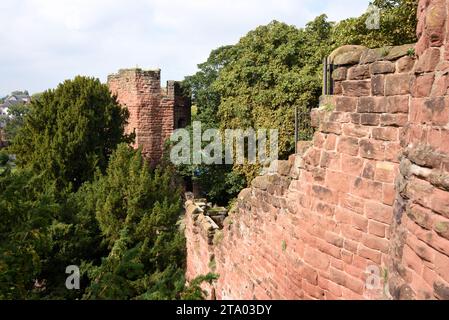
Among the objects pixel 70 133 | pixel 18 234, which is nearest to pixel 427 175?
pixel 18 234

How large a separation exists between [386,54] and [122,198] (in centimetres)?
922

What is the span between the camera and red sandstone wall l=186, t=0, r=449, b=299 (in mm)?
2879

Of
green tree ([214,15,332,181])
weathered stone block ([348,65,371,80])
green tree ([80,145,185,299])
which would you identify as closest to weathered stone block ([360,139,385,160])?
weathered stone block ([348,65,371,80])

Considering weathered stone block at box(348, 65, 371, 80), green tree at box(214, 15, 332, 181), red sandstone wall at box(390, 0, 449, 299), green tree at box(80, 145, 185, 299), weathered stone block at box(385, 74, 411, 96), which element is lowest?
green tree at box(80, 145, 185, 299)

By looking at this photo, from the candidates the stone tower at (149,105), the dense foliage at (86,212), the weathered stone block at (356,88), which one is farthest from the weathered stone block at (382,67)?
the stone tower at (149,105)

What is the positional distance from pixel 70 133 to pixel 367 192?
14374 millimetres

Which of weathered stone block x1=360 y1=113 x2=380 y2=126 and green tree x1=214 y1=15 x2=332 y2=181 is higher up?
green tree x1=214 y1=15 x2=332 y2=181

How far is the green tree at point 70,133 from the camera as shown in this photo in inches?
640

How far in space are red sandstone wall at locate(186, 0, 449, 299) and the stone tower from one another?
675 inches

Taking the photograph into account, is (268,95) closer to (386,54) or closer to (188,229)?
(188,229)

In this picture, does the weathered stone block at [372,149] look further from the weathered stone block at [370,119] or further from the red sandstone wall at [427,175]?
the red sandstone wall at [427,175]

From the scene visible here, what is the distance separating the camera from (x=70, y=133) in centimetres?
1661

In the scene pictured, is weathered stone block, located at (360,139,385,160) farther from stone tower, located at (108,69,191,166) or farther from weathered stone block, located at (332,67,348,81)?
stone tower, located at (108,69,191,166)
